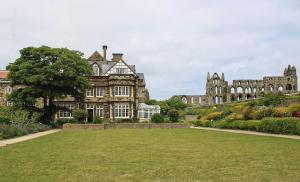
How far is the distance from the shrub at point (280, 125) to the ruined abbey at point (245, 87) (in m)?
72.4

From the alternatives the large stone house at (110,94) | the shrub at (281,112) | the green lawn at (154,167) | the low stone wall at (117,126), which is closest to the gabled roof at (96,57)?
the large stone house at (110,94)

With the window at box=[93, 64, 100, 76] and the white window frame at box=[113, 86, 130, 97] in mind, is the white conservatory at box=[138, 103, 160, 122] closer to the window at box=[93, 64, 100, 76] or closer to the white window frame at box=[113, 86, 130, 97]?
the white window frame at box=[113, 86, 130, 97]

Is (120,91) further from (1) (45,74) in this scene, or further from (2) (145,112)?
(1) (45,74)

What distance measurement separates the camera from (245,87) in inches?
4198

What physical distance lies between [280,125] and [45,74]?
27.6 metres

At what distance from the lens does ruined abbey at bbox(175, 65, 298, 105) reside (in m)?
104

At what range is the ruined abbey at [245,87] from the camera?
104 metres

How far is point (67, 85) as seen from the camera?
46125 mm

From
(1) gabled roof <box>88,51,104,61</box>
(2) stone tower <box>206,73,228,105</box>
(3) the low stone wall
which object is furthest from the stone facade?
(2) stone tower <box>206,73,228,105</box>

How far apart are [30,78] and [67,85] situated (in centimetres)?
435

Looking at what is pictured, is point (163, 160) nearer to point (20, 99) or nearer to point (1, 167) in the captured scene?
point (1, 167)

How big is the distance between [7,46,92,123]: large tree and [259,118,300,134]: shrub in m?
23.7

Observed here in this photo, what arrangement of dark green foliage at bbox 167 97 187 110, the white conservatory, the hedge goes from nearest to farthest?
the hedge
the white conservatory
dark green foliage at bbox 167 97 187 110

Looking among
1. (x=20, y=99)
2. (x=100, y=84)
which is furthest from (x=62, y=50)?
(x=100, y=84)
